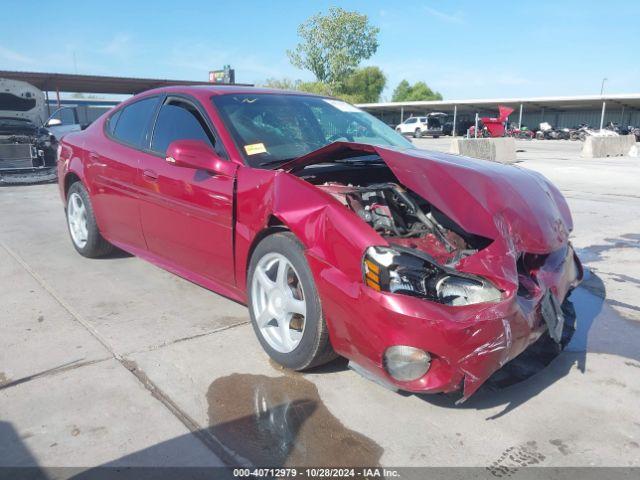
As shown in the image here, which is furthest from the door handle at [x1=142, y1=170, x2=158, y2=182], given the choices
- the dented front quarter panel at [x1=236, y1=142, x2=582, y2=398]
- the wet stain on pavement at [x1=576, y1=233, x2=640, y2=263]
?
the wet stain on pavement at [x1=576, y1=233, x2=640, y2=263]

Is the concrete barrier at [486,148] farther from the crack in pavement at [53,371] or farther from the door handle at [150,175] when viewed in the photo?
the crack in pavement at [53,371]

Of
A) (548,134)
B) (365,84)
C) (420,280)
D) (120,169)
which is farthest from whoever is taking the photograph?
(365,84)

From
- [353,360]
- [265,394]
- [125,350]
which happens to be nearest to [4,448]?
[125,350]

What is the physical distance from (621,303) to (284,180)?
2.90 meters

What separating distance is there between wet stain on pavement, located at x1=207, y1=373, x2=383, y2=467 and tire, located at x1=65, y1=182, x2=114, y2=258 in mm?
2585

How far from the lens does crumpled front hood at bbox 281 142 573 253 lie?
254cm

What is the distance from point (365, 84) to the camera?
68438 mm

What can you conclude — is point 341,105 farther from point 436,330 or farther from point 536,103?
point 536,103

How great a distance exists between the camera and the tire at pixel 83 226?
15.2 feet

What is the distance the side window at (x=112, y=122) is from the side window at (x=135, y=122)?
0.05m

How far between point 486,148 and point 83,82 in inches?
693

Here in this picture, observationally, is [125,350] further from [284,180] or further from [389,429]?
[389,429]

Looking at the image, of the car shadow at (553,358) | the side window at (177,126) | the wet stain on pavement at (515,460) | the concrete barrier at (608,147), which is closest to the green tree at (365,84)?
the concrete barrier at (608,147)

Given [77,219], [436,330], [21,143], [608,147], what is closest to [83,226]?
[77,219]
